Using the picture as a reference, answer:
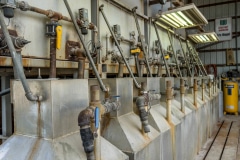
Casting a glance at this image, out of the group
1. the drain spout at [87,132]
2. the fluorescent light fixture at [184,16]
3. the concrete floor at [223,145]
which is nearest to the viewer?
the drain spout at [87,132]

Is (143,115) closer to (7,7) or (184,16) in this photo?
(7,7)

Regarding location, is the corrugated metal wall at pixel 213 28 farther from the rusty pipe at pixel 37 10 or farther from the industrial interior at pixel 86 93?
the rusty pipe at pixel 37 10

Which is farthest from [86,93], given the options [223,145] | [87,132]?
[223,145]

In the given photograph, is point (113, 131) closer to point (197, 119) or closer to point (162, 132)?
point (162, 132)

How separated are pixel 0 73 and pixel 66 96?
28.3 inches

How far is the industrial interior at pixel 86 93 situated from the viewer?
1.06m

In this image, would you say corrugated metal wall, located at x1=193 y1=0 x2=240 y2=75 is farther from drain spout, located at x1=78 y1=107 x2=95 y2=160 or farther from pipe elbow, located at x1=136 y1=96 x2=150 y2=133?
drain spout, located at x1=78 y1=107 x2=95 y2=160

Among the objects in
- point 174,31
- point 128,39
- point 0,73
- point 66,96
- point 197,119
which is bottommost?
Answer: point 197,119

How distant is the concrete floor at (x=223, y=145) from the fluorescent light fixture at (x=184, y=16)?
1999 mm

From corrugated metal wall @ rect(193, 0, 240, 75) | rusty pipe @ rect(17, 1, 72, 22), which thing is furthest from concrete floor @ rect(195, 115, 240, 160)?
corrugated metal wall @ rect(193, 0, 240, 75)

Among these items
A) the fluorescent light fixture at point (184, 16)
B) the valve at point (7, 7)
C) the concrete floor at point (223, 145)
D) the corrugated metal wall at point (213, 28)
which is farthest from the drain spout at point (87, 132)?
the corrugated metal wall at point (213, 28)

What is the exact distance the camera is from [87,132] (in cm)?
99

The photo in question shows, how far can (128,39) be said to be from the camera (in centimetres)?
292

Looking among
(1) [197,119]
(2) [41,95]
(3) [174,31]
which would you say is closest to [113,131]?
(2) [41,95]
